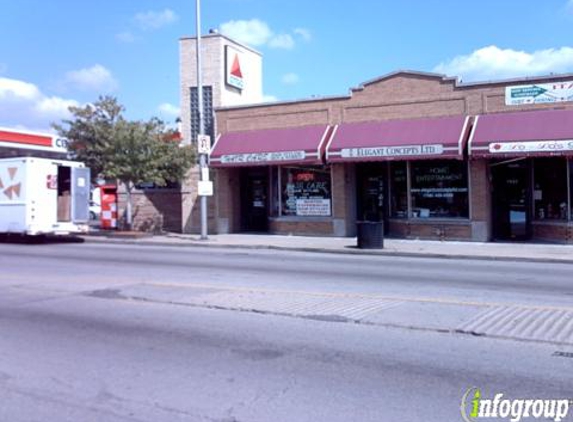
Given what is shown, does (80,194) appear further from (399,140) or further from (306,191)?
(399,140)

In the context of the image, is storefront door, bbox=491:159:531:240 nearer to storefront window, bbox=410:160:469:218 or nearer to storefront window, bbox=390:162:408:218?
storefront window, bbox=410:160:469:218

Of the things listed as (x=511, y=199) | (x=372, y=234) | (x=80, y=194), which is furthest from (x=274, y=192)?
(x=511, y=199)

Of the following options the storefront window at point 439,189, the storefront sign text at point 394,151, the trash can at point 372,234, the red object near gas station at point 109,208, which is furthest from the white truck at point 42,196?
the storefront window at point 439,189

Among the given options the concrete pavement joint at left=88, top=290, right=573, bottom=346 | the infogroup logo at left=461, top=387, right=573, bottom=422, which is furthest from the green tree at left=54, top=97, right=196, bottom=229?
the infogroup logo at left=461, top=387, right=573, bottom=422

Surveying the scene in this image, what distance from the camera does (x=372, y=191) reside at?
22828 millimetres

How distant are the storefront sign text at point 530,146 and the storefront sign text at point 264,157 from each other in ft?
20.9

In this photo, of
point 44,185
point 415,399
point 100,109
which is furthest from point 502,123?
point 100,109

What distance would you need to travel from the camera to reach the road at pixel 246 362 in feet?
16.2

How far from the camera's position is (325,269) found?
13883 mm

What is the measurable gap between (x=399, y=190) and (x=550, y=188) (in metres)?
4.84

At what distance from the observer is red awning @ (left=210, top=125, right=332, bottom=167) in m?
21.9

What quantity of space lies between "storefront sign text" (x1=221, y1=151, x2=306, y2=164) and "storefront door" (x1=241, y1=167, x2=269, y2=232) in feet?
5.93

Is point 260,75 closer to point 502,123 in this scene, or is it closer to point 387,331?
point 502,123

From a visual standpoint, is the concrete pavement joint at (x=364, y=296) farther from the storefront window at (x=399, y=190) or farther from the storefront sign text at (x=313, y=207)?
the storefront sign text at (x=313, y=207)
